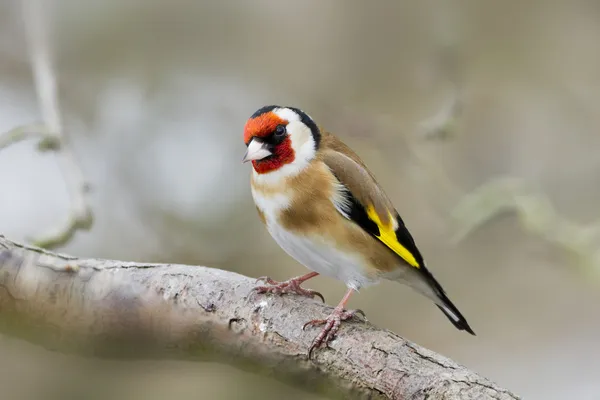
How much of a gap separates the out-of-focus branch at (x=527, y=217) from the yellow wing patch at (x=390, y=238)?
1039 millimetres

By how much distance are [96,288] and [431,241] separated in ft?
9.73

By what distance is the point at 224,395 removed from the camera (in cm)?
314

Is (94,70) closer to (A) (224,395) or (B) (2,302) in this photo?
(A) (224,395)

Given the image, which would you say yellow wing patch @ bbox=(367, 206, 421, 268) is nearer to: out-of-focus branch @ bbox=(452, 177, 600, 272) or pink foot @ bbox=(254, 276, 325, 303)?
pink foot @ bbox=(254, 276, 325, 303)

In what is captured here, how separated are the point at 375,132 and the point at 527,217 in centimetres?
102

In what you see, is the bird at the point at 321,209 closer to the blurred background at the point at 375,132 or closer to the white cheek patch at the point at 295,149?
the white cheek patch at the point at 295,149

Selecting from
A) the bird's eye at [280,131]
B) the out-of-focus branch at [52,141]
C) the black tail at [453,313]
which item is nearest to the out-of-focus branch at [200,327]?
the out-of-focus branch at [52,141]

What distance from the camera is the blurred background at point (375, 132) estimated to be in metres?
4.17

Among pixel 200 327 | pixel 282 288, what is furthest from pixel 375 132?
pixel 200 327

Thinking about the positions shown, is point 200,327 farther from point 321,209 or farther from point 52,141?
point 52,141

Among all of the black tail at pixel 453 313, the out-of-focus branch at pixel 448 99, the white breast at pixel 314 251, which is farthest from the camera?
the out-of-focus branch at pixel 448 99

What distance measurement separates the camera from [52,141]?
259 cm

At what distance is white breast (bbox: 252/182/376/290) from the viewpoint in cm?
253

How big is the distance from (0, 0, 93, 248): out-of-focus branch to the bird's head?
58 centimetres
